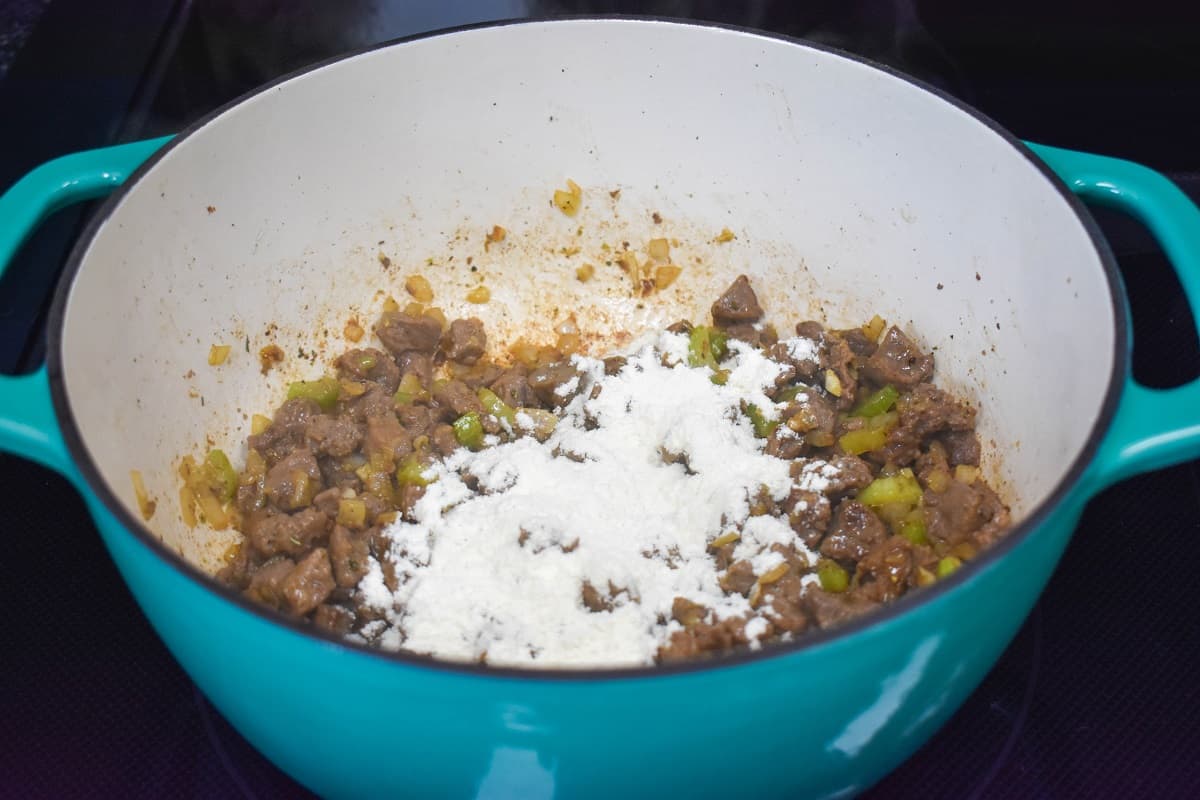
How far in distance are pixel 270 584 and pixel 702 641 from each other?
579 millimetres

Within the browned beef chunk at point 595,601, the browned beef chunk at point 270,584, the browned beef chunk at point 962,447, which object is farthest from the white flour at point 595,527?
the browned beef chunk at point 962,447

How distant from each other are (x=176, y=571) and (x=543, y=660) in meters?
0.45

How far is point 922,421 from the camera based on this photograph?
1.65m

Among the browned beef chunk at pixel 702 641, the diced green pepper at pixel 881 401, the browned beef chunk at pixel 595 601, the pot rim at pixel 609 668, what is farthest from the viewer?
the diced green pepper at pixel 881 401

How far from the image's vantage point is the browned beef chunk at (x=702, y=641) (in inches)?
50.9

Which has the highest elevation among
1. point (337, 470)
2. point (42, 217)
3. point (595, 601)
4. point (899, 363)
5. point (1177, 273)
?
point (1177, 273)

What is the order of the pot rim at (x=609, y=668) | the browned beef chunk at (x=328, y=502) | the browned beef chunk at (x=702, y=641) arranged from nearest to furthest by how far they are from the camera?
the pot rim at (x=609, y=668) < the browned beef chunk at (x=702, y=641) < the browned beef chunk at (x=328, y=502)

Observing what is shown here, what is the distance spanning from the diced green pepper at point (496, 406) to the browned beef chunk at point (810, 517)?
0.48 metres

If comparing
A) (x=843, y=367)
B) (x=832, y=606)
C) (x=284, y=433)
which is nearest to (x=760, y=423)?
(x=843, y=367)

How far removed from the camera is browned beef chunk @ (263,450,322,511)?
64.3 inches

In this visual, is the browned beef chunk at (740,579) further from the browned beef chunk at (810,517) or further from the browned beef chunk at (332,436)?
the browned beef chunk at (332,436)

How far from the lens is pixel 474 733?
98 centimetres

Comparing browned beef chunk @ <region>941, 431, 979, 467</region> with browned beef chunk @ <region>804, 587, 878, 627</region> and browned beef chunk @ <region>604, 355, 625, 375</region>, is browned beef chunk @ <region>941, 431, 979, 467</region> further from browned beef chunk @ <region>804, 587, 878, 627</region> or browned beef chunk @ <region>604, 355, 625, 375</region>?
browned beef chunk @ <region>604, 355, 625, 375</region>

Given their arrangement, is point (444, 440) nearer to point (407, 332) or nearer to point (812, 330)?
point (407, 332)
